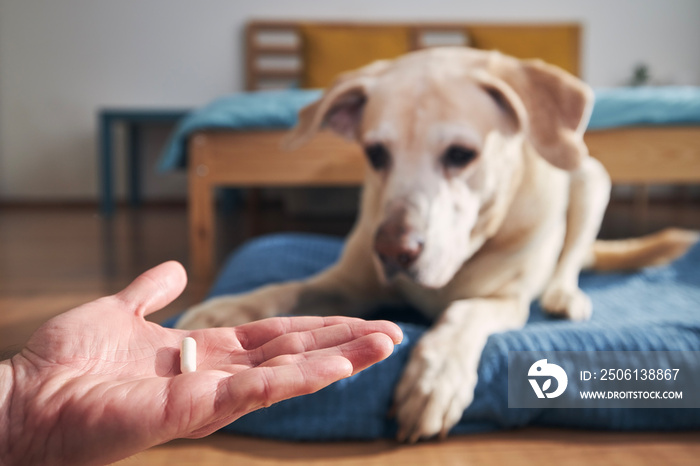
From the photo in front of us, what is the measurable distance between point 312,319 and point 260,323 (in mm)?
60

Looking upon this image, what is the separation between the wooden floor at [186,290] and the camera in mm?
807

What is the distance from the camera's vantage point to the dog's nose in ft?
2.98

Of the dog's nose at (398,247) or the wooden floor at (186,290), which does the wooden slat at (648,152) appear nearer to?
the wooden floor at (186,290)

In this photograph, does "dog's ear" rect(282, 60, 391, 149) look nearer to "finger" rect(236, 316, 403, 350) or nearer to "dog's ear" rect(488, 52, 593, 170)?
"dog's ear" rect(488, 52, 593, 170)

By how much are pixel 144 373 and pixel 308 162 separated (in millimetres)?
1417

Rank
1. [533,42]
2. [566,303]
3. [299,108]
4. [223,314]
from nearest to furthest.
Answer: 1. [223,314]
2. [566,303]
3. [299,108]
4. [533,42]

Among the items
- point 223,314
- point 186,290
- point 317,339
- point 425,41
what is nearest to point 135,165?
point 425,41

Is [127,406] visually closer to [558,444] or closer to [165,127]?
[558,444]

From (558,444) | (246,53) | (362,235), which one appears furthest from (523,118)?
(246,53)

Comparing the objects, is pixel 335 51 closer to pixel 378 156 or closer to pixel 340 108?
pixel 340 108

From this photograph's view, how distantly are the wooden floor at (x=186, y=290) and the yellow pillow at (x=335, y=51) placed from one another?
1044mm

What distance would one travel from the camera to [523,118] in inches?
40.6

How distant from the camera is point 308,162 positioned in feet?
6.48

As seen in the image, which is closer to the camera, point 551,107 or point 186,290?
point 551,107
